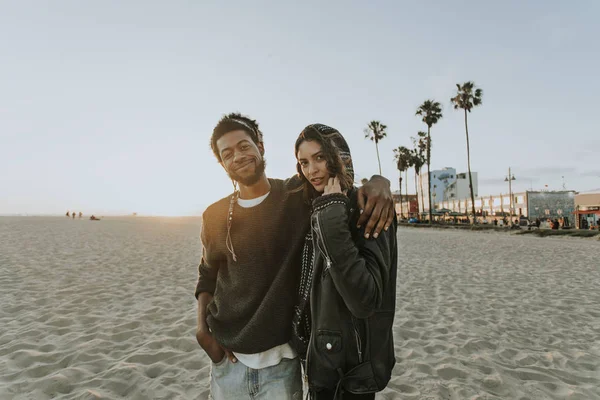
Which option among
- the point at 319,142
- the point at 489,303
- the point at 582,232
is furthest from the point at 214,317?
the point at 582,232

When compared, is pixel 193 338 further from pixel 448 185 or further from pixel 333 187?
pixel 448 185

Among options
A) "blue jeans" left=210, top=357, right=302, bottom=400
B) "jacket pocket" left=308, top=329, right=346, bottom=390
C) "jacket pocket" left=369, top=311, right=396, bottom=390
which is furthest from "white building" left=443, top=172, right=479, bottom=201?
"jacket pocket" left=308, top=329, right=346, bottom=390

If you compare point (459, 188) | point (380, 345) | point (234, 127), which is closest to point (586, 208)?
point (380, 345)

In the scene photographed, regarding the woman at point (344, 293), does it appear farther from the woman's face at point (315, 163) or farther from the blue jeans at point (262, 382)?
the blue jeans at point (262, 382)

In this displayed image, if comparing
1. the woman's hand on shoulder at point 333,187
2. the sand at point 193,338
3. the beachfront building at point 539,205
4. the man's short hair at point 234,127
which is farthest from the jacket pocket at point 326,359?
the beachfront building at point 539,205

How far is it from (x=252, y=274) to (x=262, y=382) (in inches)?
22.7

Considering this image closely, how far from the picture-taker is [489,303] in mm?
7535

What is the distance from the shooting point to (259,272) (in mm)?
1853

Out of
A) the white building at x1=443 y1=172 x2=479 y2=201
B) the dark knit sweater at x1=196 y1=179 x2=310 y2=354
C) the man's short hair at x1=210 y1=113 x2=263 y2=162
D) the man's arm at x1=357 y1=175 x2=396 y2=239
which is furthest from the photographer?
the white building at x1=443 y1=172 x2=479 y2=201

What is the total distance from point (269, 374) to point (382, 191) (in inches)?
45.0

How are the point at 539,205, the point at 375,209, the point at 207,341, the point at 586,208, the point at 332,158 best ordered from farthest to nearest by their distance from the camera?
the point at 539,205 < the point at 586,208 < the point at 207,341 < the point at 332,158 < the point at 375,209

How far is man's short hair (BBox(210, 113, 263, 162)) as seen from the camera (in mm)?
2068

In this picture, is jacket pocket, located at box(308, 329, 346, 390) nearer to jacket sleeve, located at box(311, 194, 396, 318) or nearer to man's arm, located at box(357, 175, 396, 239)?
jacket sleeve, located at box(311, 194, 396, 318)

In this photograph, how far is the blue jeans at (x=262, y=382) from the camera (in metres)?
1.81
